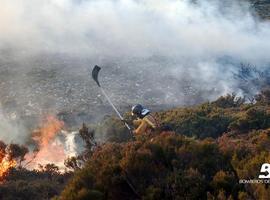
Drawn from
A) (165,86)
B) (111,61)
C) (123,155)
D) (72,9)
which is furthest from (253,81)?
(123,155)

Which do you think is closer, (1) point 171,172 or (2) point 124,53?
(1) point 171,172

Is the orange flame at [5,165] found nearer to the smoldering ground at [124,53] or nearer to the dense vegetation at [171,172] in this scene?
the dense vegetation at [171,172]

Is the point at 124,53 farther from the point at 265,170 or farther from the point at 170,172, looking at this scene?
the point at 265,170

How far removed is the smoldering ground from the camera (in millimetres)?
29859

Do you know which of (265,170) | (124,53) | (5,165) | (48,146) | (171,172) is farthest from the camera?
(124,53)

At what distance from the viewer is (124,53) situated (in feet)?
126

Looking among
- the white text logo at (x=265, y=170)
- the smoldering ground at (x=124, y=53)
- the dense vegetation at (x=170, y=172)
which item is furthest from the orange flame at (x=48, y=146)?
the white text logo at (x=265, y=170)

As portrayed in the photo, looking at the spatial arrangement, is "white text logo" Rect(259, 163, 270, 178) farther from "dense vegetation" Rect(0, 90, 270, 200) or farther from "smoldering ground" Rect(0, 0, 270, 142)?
"smoldering ground" Rect(0, 0, 270, 142)

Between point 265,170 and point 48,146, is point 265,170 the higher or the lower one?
the lower one

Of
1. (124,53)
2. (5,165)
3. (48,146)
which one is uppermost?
(124,53)

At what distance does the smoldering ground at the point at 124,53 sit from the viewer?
29.9m

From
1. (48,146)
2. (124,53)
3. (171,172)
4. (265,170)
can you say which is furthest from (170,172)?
(124,53)

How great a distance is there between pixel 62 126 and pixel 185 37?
19165mm

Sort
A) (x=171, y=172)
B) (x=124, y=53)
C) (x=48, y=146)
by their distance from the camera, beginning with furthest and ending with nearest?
(x=124, y=53) < (x=48, y=146) < (x=171, y=172)
